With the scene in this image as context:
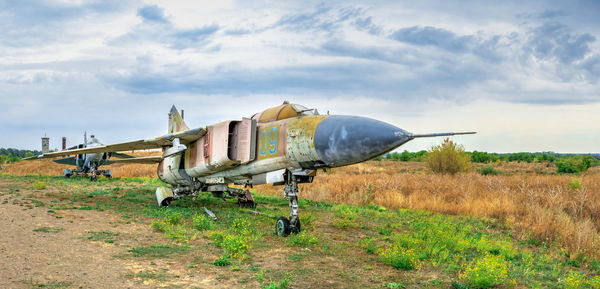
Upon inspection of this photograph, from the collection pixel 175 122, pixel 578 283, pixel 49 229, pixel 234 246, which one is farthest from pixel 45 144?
pixel 578 283

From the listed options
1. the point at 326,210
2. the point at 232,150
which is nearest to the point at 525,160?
the point at 326,210

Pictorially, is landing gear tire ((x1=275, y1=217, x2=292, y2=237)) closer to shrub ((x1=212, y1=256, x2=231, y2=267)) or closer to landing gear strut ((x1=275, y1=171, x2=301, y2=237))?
landing gear strut ((x1=275, y1=171, x2=301, y2=237))

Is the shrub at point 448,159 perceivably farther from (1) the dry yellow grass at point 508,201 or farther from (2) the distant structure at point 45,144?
(2) the distant structure at point 45,144

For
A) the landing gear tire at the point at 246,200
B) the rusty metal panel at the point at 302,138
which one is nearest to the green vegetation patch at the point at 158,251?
the rusty metal panel at the point at 302,138

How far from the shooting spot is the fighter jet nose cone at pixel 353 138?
26.7 ft

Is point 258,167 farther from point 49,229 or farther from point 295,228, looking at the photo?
point 49,229

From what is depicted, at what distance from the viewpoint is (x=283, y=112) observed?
10.4 metres

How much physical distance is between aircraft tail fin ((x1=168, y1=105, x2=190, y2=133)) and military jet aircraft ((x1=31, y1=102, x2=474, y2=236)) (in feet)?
5.86

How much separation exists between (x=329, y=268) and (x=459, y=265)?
266cm

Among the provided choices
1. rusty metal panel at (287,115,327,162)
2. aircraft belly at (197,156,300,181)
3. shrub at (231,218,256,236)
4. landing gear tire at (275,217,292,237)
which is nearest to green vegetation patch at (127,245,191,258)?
shrub at (231,218,256,236)

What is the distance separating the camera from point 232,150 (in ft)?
38.3

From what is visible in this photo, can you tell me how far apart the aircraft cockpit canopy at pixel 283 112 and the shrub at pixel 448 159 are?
88.9ft

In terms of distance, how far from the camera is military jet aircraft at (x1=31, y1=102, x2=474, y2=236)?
8.35 meters

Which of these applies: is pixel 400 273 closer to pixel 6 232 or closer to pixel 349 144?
pixel 349 144
